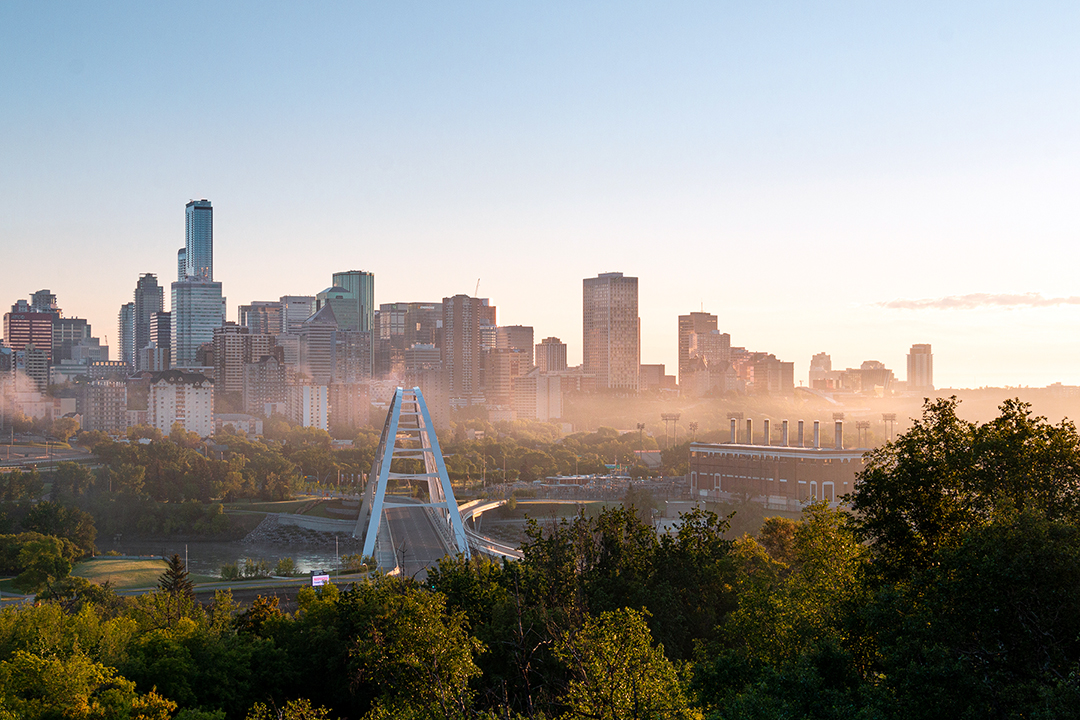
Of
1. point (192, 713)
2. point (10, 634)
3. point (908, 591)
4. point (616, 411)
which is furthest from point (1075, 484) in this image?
point (616, 411)

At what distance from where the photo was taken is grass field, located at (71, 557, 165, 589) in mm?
42812

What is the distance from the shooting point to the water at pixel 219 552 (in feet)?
174

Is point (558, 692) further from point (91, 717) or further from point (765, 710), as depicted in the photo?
point (91, 717)

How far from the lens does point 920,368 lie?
17688 centimetres

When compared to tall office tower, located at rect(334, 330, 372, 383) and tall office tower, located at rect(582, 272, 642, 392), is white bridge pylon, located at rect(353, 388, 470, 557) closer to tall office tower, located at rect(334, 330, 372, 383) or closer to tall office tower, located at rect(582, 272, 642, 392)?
tall office tower, located at rect(334, 330, 372, 383)

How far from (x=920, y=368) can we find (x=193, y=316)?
15312 cm

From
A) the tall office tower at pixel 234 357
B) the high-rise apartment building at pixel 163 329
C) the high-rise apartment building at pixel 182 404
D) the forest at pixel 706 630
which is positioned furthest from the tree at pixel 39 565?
the high-rise apartment building at pixel 163 329

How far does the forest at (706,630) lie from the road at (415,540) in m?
16.7

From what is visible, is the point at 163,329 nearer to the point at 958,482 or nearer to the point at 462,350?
the point at 462,350

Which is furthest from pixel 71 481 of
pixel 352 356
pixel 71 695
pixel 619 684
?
pixel 352 356

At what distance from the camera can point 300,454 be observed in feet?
285

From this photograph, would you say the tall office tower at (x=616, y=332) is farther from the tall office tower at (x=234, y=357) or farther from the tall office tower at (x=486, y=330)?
the tall office tower at (x=234, y=357)

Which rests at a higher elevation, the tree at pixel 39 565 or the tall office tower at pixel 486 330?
the tall office tower at pixel 486 330

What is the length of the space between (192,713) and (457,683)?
5.30m
